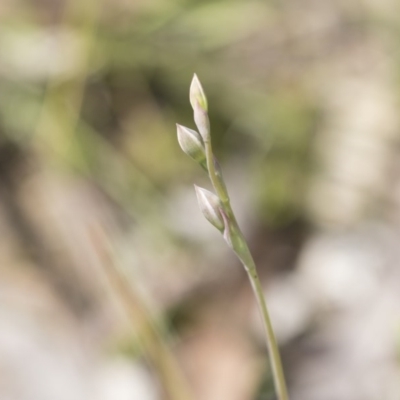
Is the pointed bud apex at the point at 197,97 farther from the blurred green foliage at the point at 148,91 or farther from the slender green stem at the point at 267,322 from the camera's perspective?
the blurred green foliage at the point at 148,91

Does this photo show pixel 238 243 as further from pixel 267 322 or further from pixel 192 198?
pixel 192 198

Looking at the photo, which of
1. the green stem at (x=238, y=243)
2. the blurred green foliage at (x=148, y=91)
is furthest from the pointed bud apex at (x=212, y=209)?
the blurred green foliage at (x=148, y=91)

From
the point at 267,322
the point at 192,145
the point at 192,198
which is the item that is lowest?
the point at 267,322

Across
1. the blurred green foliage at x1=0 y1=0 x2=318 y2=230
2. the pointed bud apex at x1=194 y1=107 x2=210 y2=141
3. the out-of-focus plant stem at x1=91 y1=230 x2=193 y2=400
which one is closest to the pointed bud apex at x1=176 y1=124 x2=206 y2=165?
the pointed bud apex at x1=194 y1=107 x2=210 y2=141

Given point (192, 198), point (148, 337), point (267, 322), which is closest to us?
point (267, 322)

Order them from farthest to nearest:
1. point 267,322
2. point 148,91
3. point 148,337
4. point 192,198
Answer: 1. point 148,91
2. point 192,198
3. point 148,337
4. point 267,322

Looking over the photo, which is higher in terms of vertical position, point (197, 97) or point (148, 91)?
point (148, 91)

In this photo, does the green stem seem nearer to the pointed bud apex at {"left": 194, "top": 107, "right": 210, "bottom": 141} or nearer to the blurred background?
the pointed bud apex at {"left": 194, "top": 107, "right": 210, "bottom": 141}

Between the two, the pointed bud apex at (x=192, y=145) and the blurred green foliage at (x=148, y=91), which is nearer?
the pointed bud apex at (x=192, y=145)

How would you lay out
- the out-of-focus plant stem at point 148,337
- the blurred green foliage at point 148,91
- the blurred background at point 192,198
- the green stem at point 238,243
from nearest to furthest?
the green stem at point 238,243
the out-of-focus plant stem at point 148,337
the blurred background at point 192,198
the blurred green foliage at point 148,91

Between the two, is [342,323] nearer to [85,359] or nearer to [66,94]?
[85,359]

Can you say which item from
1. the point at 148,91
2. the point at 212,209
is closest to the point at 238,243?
the point at 212,209
